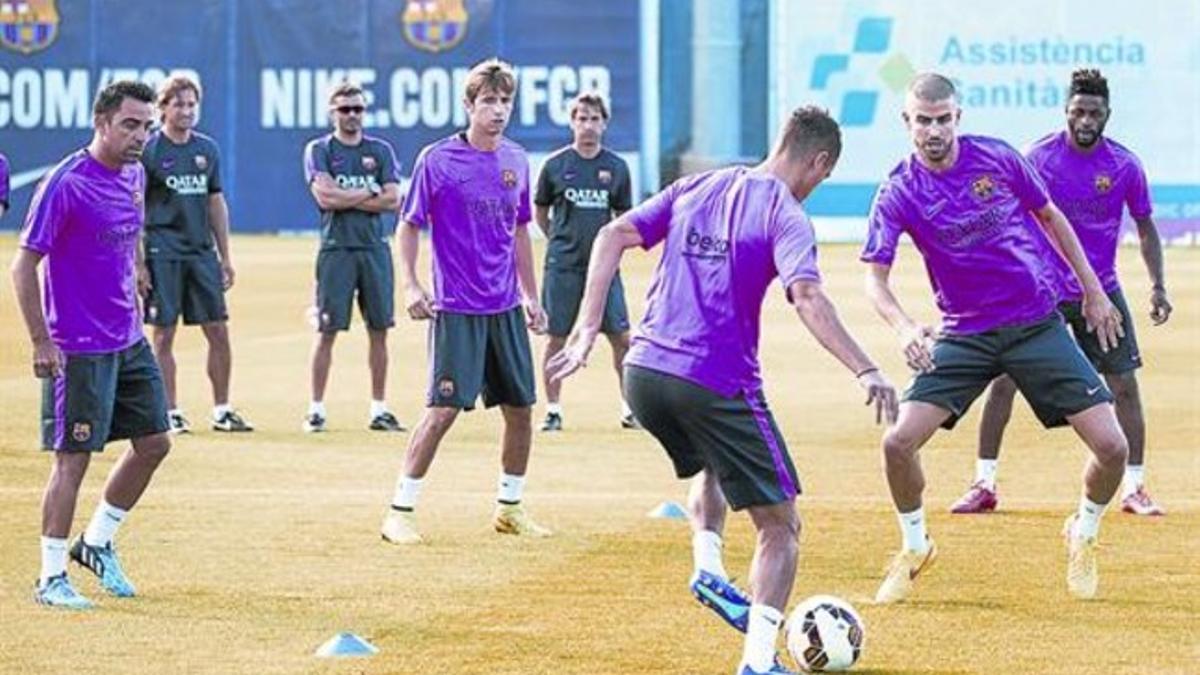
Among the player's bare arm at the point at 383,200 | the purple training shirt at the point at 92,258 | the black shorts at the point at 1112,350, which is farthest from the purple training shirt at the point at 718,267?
the player's bare arm at the point at 383,200

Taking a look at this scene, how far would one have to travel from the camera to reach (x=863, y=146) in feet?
156

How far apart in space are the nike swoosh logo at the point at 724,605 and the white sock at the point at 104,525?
272cm

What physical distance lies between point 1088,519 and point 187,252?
9.12 meters

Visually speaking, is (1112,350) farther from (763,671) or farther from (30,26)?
(30,26)

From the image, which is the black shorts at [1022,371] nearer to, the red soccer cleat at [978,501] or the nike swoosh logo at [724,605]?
the nike swoosh logo at [724,605]

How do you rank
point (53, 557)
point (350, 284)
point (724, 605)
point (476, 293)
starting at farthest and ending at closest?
point (350, 284)
point (476, 293)
point (53, 557)
point (724, 605)

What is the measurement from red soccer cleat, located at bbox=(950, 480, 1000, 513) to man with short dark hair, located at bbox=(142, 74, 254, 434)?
6201mm

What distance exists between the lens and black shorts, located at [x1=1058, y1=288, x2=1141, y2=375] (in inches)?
585

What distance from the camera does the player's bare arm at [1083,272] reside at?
475 inches

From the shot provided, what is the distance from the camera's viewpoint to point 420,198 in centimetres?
1424

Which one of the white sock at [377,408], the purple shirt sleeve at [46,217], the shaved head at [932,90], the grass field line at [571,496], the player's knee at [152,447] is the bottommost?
the white sock at [377,408]

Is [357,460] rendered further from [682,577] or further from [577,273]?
[682,577]

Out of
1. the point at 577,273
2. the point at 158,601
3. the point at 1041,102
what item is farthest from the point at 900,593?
the point at 1041,102

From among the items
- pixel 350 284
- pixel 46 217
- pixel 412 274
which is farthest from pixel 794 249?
pixel 350 284
